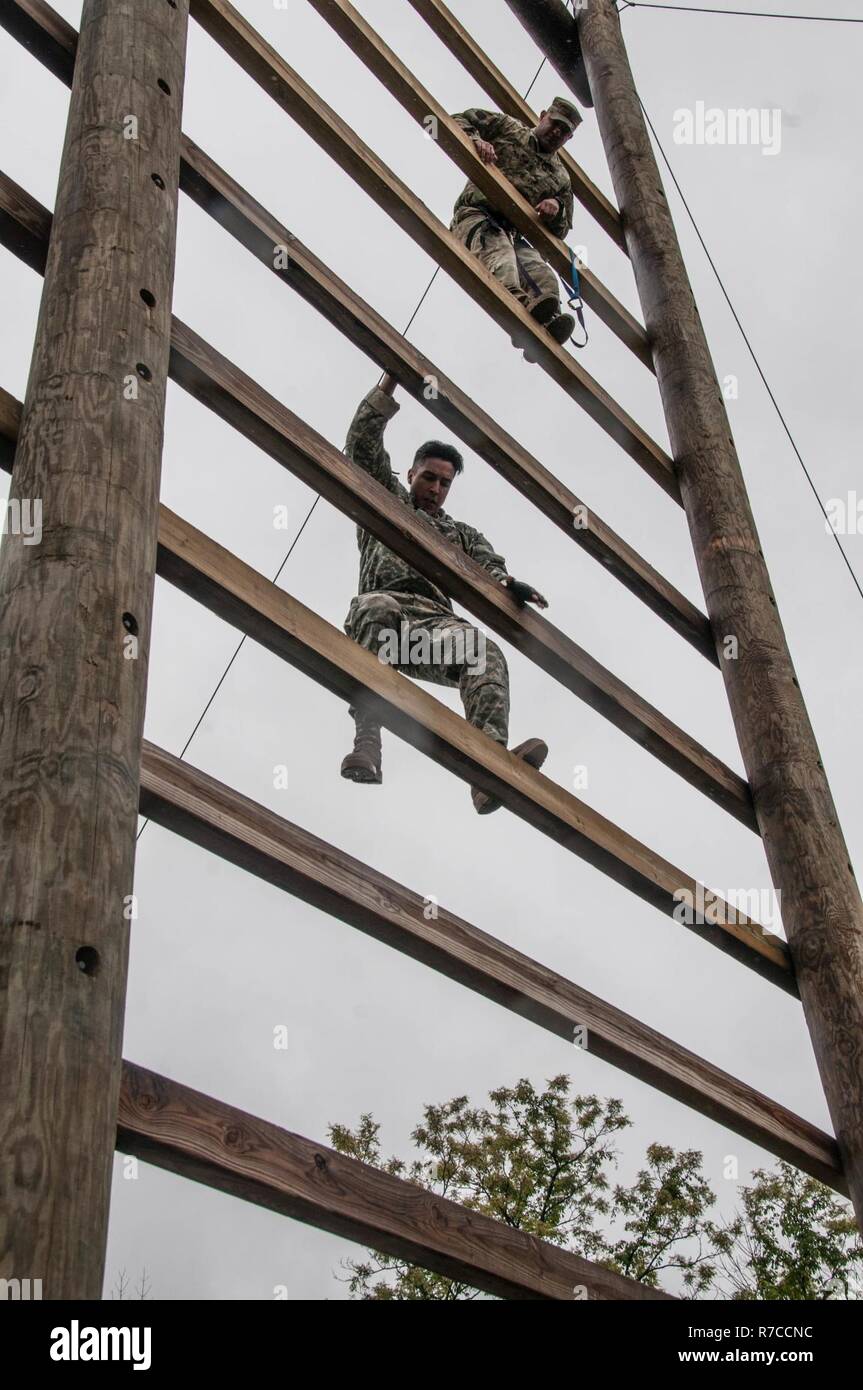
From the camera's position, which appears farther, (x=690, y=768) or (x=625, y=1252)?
(x=625, y=1252)

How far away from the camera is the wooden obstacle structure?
166 cm

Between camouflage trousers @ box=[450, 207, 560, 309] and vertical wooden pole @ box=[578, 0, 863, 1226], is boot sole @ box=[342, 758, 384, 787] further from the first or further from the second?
camouflage trousers @ box=[450, 207, 560, 309]

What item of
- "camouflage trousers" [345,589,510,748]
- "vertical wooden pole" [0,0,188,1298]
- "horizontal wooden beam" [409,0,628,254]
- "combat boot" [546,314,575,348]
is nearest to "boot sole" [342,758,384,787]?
"camouflage trousers" [345,589,510,748]

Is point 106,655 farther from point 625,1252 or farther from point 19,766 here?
point 625,1252

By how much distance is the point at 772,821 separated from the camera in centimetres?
365

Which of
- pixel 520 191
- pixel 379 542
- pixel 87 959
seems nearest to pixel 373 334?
pixel 379 542

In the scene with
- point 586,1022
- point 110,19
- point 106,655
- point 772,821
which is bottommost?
point 586,1022

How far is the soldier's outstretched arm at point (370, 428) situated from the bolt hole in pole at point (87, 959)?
8.05 ft

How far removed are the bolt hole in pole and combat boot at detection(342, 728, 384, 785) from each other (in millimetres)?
1798

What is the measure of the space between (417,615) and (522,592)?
73 cm
